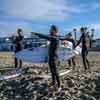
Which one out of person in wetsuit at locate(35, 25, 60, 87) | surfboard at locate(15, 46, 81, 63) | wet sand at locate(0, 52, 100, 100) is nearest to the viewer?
person in wetsuit at locate(35, 25, 60, 87)

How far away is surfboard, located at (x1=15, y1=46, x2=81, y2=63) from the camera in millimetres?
16506

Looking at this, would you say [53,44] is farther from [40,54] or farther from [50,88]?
[40,54]

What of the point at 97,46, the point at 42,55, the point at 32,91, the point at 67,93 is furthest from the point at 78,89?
the point at 97,46

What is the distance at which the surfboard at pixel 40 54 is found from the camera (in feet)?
54.2

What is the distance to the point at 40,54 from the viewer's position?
16.9 metres

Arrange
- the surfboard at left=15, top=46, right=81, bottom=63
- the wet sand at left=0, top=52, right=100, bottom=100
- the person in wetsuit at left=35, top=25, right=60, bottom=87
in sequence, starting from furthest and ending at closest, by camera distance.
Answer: the surfboard at left=15, top=46, right=81, bottom=63
the wet sand at left=0, top=52, right=100, bottom=100
the person in wetsuit at left=35, top=25, right=60, bottom=87

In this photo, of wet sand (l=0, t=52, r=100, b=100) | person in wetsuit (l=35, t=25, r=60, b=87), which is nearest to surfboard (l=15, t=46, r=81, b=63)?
wet sand (l=0, t=52, r=100, b=100)

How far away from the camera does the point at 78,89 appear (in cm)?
1248

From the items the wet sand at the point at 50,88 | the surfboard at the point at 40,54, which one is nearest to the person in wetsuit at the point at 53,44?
the wet sand at the point at 50,88

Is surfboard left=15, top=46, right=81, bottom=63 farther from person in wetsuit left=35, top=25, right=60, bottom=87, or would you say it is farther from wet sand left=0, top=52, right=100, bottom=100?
person in wetsuit left=35, top=25, right=60, bottom=87

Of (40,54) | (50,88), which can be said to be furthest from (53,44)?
(40,54)

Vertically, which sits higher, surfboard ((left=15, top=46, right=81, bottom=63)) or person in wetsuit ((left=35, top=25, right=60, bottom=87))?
person in wetsuit ((left=35, top=25, right=60, bottom=87))

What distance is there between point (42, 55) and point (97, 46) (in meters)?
25.2

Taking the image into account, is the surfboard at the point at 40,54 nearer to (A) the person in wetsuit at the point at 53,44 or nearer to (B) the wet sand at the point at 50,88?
(B) the wet sand at the point at 50,88
